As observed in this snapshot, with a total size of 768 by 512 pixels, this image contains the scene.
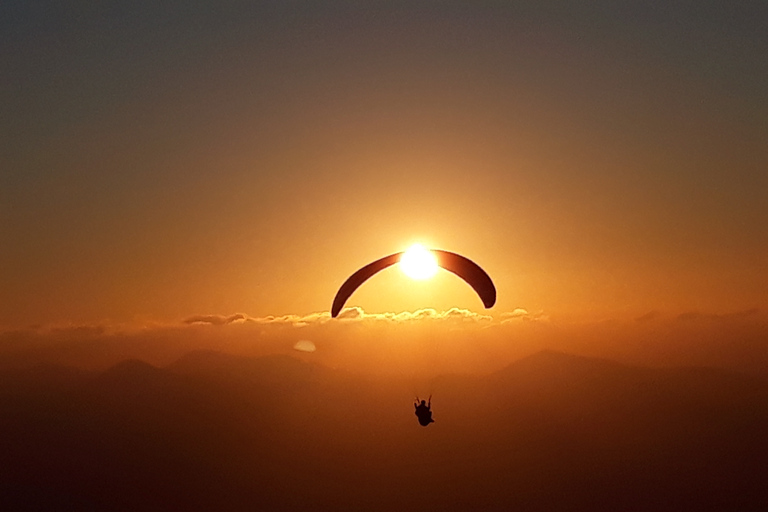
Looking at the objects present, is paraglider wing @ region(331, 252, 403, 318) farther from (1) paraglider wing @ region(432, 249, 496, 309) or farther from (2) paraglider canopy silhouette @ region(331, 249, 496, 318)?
(1) paraglider wing @ region(432, 249, 496, 309)

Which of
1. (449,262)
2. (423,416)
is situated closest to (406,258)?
(449,262)

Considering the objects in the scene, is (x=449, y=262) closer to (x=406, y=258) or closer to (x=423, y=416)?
(x=406, y=258)

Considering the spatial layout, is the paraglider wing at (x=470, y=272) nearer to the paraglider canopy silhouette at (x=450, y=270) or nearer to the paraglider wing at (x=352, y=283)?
the paraglider canopy silhouette at (x=450, y=270)

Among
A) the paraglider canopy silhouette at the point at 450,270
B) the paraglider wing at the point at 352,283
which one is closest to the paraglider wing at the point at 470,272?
the paraglider canopy silhouette at the point at 450,270

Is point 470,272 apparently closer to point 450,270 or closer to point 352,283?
point 450,270

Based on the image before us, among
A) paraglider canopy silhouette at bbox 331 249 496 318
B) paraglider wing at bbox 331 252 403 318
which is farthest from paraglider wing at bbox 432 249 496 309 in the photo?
paraglider wing at bbox 331 252 403 318

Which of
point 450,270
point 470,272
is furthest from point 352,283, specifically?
point 470,272
